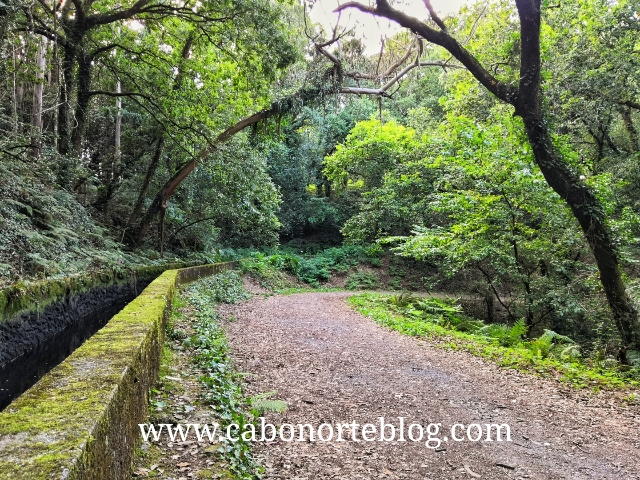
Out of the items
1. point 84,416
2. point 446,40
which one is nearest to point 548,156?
point 446,40

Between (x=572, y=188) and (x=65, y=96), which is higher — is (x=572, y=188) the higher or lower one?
the lower one

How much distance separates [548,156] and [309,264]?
16.8 meters

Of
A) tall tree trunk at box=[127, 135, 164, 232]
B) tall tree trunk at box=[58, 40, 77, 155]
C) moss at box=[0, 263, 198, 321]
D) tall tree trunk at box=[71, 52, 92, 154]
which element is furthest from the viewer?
tall tree trunk at box=[127, 135, 164, 232]

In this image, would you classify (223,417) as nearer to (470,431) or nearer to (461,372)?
(470,431)

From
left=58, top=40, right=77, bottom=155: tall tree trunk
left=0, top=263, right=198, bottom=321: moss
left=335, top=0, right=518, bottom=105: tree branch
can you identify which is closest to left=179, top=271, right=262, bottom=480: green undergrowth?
left=0, top=263, right=198, bottom=321: moss

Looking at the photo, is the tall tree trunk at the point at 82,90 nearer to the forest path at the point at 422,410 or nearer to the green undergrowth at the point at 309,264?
the green undergrowth at the point at 309,264

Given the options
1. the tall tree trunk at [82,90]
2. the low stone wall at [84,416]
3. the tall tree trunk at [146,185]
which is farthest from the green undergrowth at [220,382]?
the tall tree trunk at [146,185]

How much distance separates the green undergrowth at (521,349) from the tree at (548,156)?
83 centimetres

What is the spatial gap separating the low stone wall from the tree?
6.91m

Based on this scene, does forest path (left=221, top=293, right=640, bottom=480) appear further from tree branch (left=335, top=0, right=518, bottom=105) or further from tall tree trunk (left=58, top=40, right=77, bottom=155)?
tall tree trunk (left=58, top=40, right=77, bottom=155)

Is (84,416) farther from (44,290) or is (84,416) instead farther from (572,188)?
(572,188)

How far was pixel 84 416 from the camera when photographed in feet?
5.50

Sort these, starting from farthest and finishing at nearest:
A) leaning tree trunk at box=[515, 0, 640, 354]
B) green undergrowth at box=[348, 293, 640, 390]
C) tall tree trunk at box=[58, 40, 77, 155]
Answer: tall tree trunk at box=[58, 40, 77, 155]
leaning tree trunk at box=[515, 0, 640, 354]
green undergrowth at box=[348, 293, 640, 390]

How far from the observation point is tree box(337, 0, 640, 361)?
6684mm
